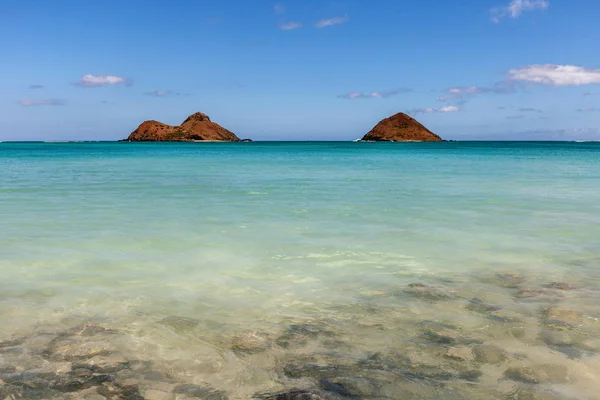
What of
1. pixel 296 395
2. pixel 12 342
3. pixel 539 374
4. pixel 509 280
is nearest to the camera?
pixel 296 395

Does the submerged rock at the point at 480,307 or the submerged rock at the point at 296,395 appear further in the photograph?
the submerged rock at the point at 480,307

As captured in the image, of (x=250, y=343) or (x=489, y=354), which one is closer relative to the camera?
(x=489, y=354)

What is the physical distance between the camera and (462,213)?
13641 millimetres

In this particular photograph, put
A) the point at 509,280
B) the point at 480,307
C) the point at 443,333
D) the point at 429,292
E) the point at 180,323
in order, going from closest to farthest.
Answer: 1. the point at 443,333
2. the point at 180,323
3. the point at 480,307
4. the point at 429,292
5. the point at 509,280

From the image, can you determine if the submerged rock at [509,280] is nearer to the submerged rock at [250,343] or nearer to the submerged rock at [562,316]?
the submerged rock at [562,316]

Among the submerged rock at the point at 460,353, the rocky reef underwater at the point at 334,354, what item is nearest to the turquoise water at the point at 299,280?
the rocky reef underwater at the point at 334,354

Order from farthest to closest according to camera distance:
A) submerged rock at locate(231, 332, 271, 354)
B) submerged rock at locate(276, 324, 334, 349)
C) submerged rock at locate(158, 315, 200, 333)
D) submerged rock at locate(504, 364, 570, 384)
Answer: submerged rock at locate(158, 315, 200, 333) < submerged rock at locate(276, 324, 334, 349) < submerged rock at locate(231, 332, 271, 354) < submerged rock at locate(504, 364, 570, 384)

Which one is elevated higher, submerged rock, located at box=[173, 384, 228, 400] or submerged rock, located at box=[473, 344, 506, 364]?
submerged rock, located at box=[473, 344, 506, 364]

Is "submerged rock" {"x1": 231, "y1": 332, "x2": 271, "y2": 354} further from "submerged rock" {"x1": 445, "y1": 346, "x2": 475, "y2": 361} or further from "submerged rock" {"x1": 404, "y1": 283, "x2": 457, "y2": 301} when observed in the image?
"submerged rock" {"x1": 404, "y1": 283, "x2": 457, "y2": 301}

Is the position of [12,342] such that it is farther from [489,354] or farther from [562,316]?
[562,316]

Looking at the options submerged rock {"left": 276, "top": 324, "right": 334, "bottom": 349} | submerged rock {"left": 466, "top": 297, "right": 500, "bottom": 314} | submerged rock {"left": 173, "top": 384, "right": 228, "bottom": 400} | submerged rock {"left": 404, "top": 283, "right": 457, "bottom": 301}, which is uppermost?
submerged rock {"left": 466, "top": 297, "right": 500, "bottom": 314}

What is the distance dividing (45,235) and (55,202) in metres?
6.04

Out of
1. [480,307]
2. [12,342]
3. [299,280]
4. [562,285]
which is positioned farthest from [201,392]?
[562,285]

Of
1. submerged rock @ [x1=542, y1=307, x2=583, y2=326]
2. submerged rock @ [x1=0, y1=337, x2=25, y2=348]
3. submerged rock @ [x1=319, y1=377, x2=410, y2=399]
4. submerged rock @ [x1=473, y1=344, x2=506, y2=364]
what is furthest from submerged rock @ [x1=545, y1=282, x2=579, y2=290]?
submerged rock @ [x1=0, y1=337, x2=25, y2=348]
